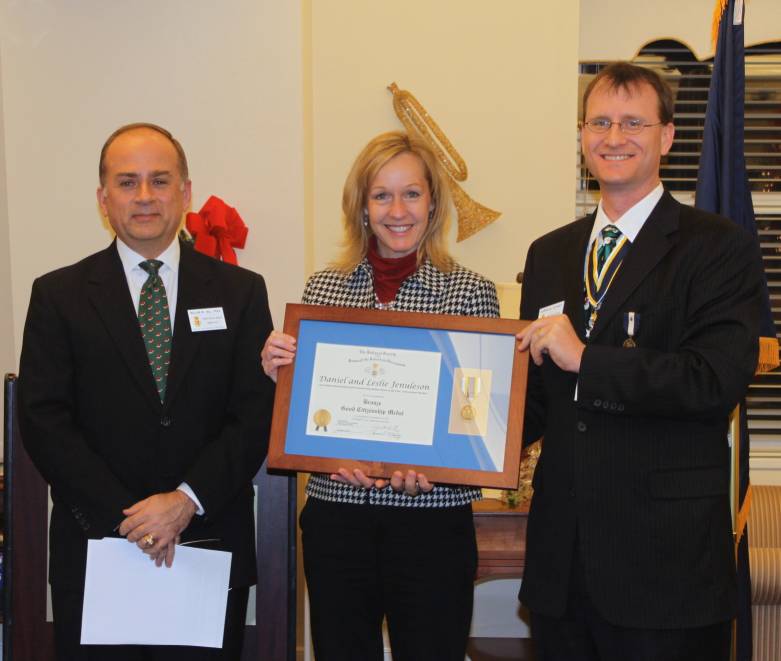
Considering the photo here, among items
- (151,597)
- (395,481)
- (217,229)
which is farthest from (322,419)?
(217,229)

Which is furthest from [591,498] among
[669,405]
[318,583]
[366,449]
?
[318,583]

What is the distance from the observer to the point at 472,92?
4.25 meters

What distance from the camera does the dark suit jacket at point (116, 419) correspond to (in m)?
2.14

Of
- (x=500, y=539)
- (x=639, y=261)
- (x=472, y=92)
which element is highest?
(x=472, y=92)

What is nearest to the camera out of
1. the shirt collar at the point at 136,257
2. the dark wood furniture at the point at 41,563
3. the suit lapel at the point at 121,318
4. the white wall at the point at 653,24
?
the suit lapel at the point at 121,318

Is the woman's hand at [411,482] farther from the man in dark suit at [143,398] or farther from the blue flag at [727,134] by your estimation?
the blue flag at [727,134]

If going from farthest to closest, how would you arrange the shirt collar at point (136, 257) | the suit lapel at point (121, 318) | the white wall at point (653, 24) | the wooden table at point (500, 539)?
the white wall at point (653, 24)
the wooden table at point (500, 539)
the shirt collar at point (136, 257)
the suit lapel at point (121, 318)

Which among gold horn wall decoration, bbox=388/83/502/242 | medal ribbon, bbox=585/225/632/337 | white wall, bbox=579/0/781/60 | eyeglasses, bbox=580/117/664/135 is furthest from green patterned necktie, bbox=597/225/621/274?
white wall, bbox=579/0/781/60

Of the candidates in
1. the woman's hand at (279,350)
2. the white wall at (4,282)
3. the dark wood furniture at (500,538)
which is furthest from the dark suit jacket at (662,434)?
the white wall at (4,282)

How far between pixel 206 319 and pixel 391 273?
0.50 metres

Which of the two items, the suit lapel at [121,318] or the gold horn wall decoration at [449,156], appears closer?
the suit lapel at [121,318]

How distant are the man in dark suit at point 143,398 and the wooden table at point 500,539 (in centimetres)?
118

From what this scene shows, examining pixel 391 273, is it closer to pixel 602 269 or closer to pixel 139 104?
pixel 602 269

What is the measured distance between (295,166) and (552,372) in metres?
2.09
